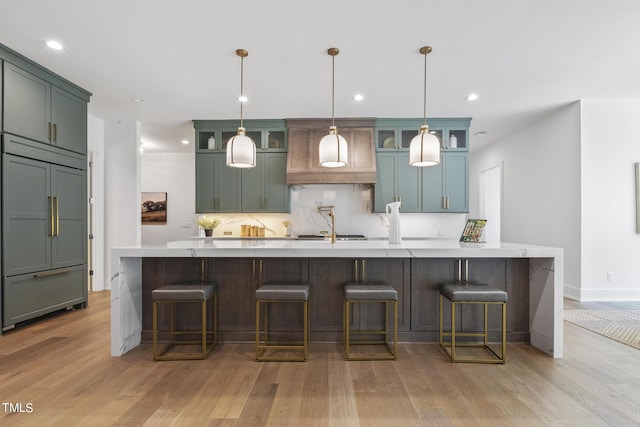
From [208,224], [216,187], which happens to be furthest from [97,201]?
[216,187]

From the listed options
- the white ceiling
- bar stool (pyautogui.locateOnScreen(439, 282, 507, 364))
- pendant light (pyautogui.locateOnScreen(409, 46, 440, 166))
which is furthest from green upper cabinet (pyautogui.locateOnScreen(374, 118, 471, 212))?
bar stool (pyautogui.locateOnScreen(439, 282, 507, 364))

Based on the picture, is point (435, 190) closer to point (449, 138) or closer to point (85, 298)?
point (449, 138)

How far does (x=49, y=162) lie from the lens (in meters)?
3.49

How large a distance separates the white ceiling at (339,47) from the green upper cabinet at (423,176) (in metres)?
0.53

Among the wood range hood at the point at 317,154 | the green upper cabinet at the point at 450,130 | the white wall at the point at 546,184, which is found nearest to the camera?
the white wall at the point at 546,184

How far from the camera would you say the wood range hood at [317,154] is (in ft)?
16.1

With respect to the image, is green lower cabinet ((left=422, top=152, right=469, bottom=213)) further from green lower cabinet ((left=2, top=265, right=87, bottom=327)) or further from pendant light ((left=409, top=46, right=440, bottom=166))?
green lower cabinet ((left=2, top=265, right=87, bottom=327))

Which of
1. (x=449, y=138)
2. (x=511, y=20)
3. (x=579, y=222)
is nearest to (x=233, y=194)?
(x=449, y=138)

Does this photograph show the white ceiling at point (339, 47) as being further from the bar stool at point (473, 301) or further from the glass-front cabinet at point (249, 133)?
the bar stool at point (473, 301)

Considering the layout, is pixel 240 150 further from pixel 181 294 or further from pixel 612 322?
pixel 612 322

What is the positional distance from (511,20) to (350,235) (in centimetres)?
346

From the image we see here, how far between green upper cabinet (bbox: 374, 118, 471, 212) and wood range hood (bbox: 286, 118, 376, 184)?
7.7 inches

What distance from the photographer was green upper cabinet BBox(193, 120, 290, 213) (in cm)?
515

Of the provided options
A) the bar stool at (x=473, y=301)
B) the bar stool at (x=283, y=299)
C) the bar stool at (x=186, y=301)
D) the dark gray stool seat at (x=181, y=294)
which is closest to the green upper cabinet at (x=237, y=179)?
the bar stool at (x=186, y=301)
